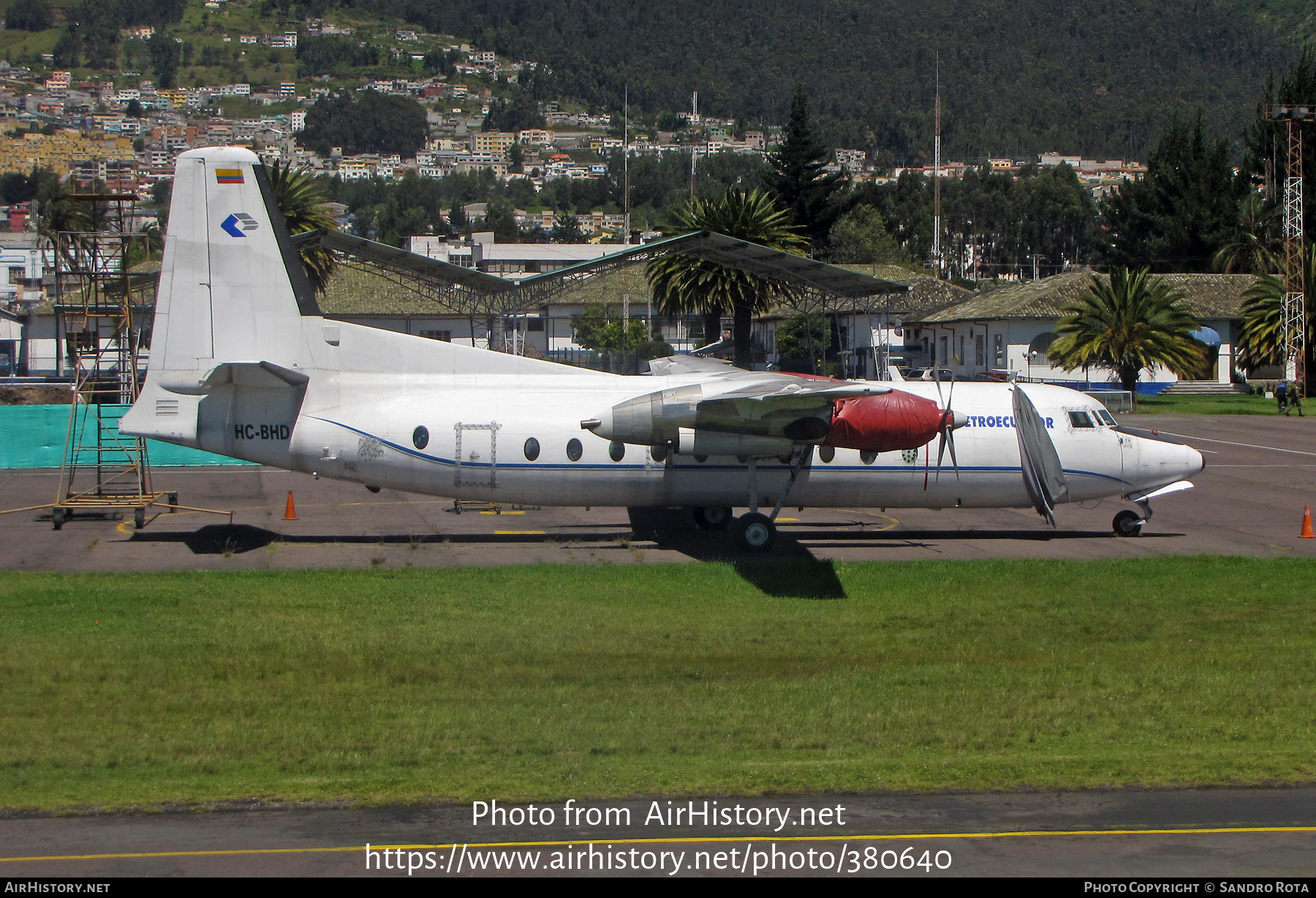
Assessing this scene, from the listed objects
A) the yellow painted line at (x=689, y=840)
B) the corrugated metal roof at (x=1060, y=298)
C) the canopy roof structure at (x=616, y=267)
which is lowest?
the yellow painted line at (x=689, y=840)

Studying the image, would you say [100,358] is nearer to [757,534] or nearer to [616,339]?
[757,534]

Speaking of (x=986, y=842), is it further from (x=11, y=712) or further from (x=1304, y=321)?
(x=1304, y=321)

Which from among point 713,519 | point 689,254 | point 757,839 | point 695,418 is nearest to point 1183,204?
point 689,254

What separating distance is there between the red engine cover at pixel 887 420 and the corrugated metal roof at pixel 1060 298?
55.0 m

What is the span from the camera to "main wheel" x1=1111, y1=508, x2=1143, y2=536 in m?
24.3

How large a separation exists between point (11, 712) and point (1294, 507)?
26704mm

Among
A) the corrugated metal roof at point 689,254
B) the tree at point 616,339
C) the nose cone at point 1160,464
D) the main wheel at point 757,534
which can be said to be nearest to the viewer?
the main wheel at point 757,534

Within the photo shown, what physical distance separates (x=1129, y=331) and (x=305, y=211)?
4204cm

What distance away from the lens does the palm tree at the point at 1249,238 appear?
9275 centimetres

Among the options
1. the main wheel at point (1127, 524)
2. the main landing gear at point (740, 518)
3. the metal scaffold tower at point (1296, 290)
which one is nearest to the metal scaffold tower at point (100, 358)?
the main landing gear at point (740, 518)

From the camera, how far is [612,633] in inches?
631

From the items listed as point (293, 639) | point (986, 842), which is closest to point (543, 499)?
point (293, 639)

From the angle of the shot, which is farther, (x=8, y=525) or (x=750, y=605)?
(x=8, y=525)

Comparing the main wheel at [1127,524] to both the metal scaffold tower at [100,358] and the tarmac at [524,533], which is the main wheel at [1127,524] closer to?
the tarmac at [524,533]
